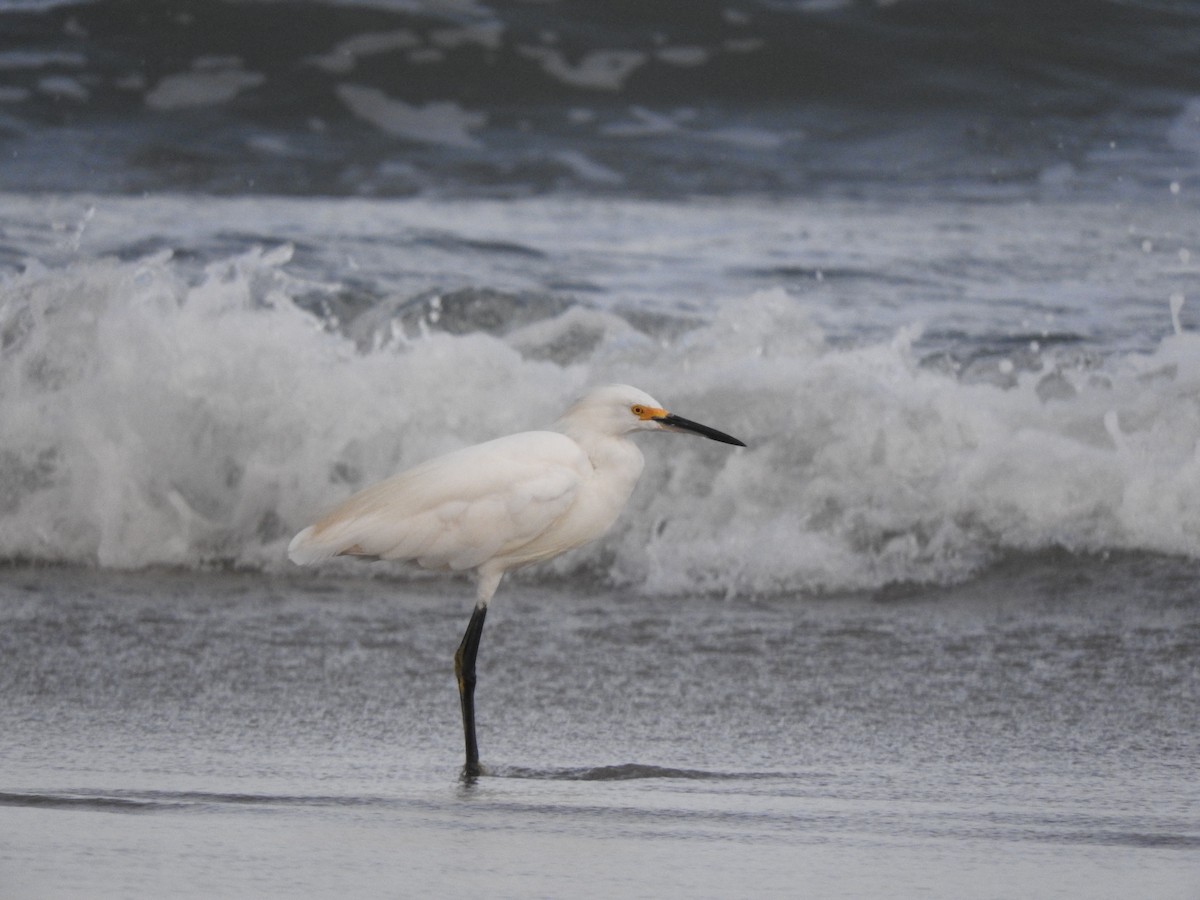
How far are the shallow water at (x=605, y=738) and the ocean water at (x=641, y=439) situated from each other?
0.06ft

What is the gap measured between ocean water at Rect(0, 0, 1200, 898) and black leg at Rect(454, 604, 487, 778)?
72mm

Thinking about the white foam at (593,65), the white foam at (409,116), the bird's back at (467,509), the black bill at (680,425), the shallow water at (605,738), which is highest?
the black bill at (680,425)

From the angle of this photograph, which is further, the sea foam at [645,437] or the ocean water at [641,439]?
the sea foam at [645,437]

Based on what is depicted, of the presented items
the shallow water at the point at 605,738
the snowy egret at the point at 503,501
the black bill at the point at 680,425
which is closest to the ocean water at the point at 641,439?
the shallow water at the point at 605,738

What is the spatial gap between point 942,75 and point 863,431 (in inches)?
288

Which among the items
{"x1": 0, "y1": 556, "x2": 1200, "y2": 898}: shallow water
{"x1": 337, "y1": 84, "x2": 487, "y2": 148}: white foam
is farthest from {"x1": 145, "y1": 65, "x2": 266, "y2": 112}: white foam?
{"x1": 0, "y1": 556, "x2": 1200, "y2": 898}: shallow water

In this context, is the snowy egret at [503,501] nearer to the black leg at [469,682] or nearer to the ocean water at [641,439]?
the black leg at [469,682]

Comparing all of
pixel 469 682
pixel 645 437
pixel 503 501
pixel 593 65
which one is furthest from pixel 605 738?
pixel 593 65

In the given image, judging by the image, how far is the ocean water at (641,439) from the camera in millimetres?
3426

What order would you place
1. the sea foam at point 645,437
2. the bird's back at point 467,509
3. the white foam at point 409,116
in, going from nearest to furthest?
the bird's back at point 467,509, the sea foam at point 645,437, the white foam at point 409,116

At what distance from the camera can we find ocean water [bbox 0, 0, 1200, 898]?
343 centimetres

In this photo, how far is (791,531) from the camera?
19.3 feet

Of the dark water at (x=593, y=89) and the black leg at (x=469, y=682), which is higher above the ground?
the black leg at (x=469, y=682)

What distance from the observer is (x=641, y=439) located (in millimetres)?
6594
